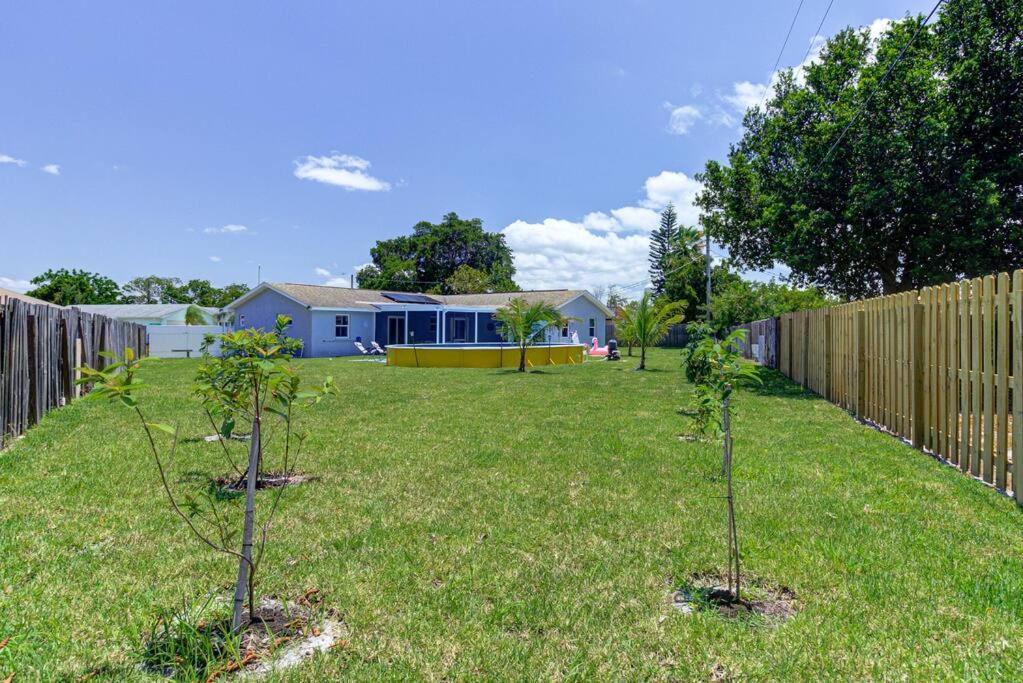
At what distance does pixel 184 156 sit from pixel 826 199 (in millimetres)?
19361

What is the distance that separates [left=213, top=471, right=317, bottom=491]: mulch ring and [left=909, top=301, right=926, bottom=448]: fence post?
6.75m

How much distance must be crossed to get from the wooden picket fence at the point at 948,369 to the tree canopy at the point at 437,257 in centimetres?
4689

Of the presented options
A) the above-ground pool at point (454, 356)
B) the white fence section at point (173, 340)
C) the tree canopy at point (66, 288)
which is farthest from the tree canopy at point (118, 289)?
the above-ground pool at point (454, 356)

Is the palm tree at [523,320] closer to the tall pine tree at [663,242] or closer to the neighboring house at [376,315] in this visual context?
the neighboring house at [376,315]

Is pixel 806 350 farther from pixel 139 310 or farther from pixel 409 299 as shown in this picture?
pixel 139 310

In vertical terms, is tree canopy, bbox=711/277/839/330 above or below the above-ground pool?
above

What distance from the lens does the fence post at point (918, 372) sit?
22.7ft

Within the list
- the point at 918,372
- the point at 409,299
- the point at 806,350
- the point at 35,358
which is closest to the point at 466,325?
the point at 409,299

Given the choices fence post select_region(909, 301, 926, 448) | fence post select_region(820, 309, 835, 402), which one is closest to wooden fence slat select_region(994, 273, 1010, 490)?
fence post select_region(909, 301, 926, 448)

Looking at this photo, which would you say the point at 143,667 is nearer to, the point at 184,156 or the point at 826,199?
the point at 826,199

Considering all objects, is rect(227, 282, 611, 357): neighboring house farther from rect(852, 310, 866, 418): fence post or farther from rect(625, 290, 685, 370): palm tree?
rect(852, 310, 866, 418): fence post

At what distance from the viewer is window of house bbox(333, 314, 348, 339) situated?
3140cm

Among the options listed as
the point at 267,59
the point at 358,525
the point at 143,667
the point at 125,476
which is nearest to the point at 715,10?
the point at 267,59

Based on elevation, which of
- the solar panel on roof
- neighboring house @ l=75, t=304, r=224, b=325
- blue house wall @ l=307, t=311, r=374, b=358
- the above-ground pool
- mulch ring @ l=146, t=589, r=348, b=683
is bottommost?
mulch ring @ l=146, t=589, r=348, b=683
